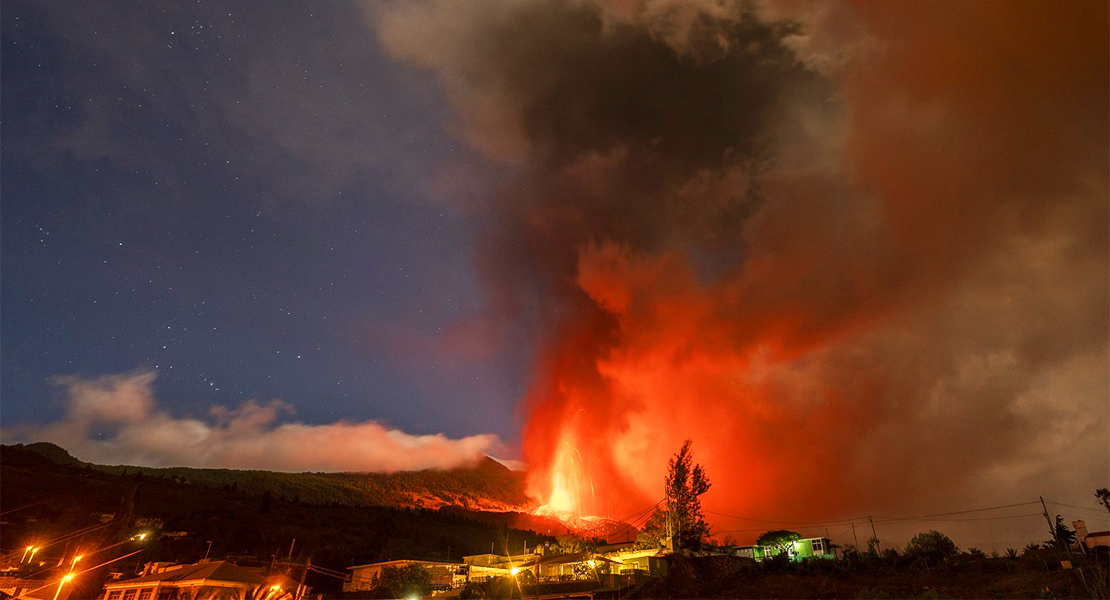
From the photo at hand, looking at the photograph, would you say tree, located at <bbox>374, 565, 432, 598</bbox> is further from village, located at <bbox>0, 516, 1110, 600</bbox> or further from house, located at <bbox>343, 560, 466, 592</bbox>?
A: house, located at <bbox>343, 560, 466, 592</bbox>

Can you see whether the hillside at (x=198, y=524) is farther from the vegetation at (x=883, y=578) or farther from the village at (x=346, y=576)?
the vegetation at (x=883, y=578)

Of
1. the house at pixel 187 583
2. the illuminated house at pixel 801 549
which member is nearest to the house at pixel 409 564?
the house at pixel 187 583

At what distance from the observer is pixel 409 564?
7494 centimetres

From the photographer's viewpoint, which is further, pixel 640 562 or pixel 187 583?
pixel 640 562

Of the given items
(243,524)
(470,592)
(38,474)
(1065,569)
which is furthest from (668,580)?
(38,474)

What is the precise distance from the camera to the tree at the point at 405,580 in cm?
6419

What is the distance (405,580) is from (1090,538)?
72.5 meters

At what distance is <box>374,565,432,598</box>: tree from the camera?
211ft

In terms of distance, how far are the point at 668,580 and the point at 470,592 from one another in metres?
20.9

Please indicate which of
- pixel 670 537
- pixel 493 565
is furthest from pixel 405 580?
pixel 670 537

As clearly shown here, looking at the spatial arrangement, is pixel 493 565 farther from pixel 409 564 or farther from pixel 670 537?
pixel 670 537

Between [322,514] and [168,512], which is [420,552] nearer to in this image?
[322,514]

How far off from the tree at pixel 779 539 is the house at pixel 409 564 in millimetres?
56745

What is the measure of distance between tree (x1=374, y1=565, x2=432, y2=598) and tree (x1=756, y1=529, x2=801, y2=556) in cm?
6260
